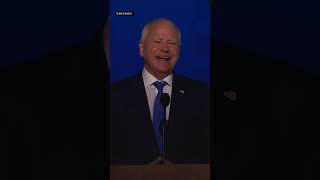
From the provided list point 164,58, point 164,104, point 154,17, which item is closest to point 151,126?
point 164,104

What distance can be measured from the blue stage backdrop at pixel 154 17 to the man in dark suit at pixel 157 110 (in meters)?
0.05

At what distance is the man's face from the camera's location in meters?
3.54

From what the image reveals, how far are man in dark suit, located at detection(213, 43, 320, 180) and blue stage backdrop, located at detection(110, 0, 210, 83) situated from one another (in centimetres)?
13

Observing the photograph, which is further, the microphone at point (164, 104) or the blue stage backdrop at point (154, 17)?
the microphone at point (164, 104)

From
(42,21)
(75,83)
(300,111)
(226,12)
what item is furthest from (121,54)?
(300,111)

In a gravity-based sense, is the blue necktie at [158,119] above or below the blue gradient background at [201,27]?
below

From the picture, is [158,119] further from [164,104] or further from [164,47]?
[164,47]

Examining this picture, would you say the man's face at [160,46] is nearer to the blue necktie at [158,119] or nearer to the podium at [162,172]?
the blue necktie at [158,119]

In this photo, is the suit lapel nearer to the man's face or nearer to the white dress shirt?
the white dress shirt

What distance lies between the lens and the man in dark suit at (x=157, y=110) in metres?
3.56

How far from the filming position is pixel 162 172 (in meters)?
3.61

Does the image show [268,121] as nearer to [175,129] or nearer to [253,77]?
[253,77]

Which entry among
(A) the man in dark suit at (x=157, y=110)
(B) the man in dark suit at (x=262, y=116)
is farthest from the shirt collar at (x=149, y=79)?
(B) the man in dark suit at (x=262, y=116)

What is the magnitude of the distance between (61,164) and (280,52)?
184 cm
